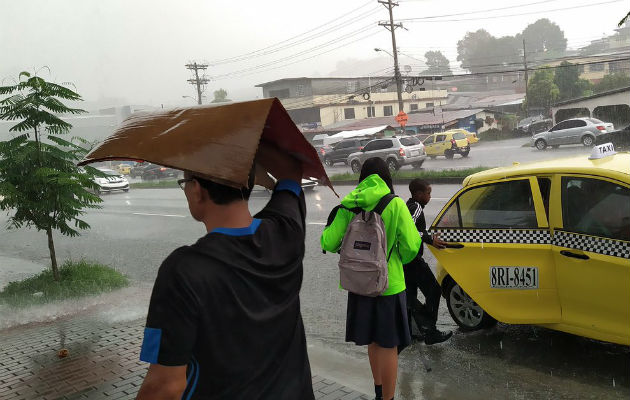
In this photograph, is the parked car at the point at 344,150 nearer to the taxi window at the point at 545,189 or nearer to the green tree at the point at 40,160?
the green tree at the point at 40,160

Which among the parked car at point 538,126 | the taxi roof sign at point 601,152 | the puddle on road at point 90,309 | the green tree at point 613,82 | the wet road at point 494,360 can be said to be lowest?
the wet road at point 494,360

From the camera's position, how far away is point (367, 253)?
3488mm

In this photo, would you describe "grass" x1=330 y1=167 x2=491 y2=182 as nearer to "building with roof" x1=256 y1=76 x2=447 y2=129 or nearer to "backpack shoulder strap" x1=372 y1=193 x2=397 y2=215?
"backpack shoulder strap" x1=372 y1=193 x2=397 y2=215

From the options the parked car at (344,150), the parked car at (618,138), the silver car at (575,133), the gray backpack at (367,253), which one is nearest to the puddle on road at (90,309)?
the gray backpack at (367,253)

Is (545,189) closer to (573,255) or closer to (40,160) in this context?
(573,255)

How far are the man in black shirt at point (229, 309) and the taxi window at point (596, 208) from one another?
9.47ft

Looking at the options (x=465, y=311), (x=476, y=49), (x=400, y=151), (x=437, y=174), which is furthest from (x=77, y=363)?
(x=476, y=49)

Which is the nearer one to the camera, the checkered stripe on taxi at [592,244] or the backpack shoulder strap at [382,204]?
the backpack shoulder strap at [382,204]

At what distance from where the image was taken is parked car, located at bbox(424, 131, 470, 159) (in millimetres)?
30312

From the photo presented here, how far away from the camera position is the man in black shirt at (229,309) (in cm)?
139

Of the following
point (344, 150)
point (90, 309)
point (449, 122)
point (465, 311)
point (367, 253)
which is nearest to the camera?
point (367, 253)

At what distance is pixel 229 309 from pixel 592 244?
3238mm

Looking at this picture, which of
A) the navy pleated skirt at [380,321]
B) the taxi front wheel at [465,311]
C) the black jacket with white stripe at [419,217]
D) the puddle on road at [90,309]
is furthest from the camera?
the puddle on road at [90,309]

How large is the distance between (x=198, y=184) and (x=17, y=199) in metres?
6.84
